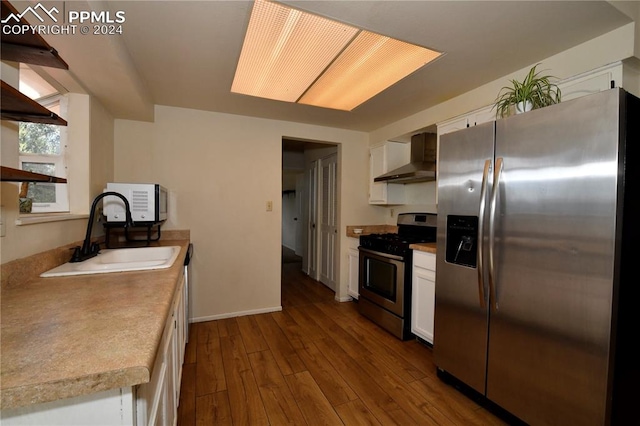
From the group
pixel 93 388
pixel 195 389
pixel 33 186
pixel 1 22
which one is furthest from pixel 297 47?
pixel 195 389

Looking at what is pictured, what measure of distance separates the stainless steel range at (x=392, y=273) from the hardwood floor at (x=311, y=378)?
0.16m

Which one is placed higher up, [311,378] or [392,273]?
[392,273]

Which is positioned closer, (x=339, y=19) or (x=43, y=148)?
(x=339, y=19)

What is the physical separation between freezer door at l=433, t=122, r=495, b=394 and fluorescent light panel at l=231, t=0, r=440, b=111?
0.70m

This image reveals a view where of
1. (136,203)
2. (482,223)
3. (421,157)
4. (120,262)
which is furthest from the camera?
(421,157)

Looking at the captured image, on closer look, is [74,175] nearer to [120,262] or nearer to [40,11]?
[120,262]

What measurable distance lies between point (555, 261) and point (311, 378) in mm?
1714

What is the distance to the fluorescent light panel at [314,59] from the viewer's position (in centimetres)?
152

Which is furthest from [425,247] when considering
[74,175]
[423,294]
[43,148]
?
[43,148]

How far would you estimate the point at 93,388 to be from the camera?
573 mm

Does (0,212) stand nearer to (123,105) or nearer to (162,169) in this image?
(123,105)

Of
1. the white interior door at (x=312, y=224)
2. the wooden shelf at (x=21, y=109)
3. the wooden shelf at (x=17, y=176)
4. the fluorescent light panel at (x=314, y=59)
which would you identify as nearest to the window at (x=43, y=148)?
the wooden shelf at (x=21, y=109)

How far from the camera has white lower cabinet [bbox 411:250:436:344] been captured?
2277mm

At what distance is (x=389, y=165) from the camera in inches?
134
